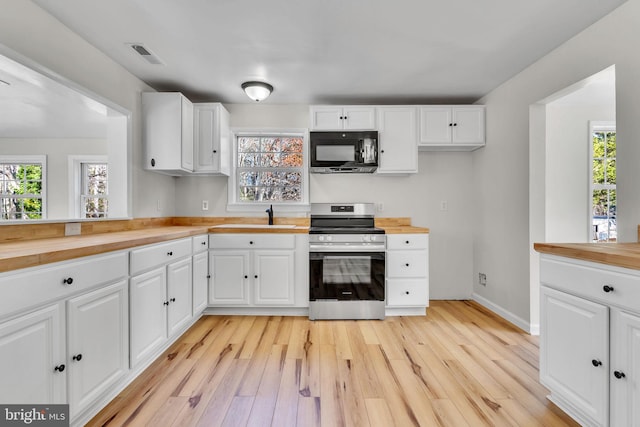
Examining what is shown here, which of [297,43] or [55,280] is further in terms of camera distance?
[297,43]

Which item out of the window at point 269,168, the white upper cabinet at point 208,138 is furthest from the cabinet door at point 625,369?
the white upper cabinet at point 208,138

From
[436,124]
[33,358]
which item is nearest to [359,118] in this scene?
[436,124]

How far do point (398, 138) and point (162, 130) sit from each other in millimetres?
2416

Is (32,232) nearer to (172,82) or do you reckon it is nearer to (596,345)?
(172,82)

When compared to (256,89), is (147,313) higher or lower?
lower

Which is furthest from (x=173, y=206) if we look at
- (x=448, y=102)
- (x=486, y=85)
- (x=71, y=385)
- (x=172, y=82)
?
(x=486, y=85)

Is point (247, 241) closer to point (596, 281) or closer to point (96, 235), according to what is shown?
point (96, 235)

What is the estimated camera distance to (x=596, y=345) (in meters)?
1.30

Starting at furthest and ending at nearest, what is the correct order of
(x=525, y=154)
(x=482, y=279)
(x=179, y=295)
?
(x=482, y=279), (x=525, y=154), (x=179, y=295)

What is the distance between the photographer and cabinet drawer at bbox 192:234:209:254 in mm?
2636

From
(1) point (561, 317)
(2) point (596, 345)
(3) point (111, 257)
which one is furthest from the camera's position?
(3) point (111, 257)

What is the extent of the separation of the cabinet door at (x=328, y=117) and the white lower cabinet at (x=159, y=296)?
1.79 meters

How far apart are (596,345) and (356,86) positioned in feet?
8.69
